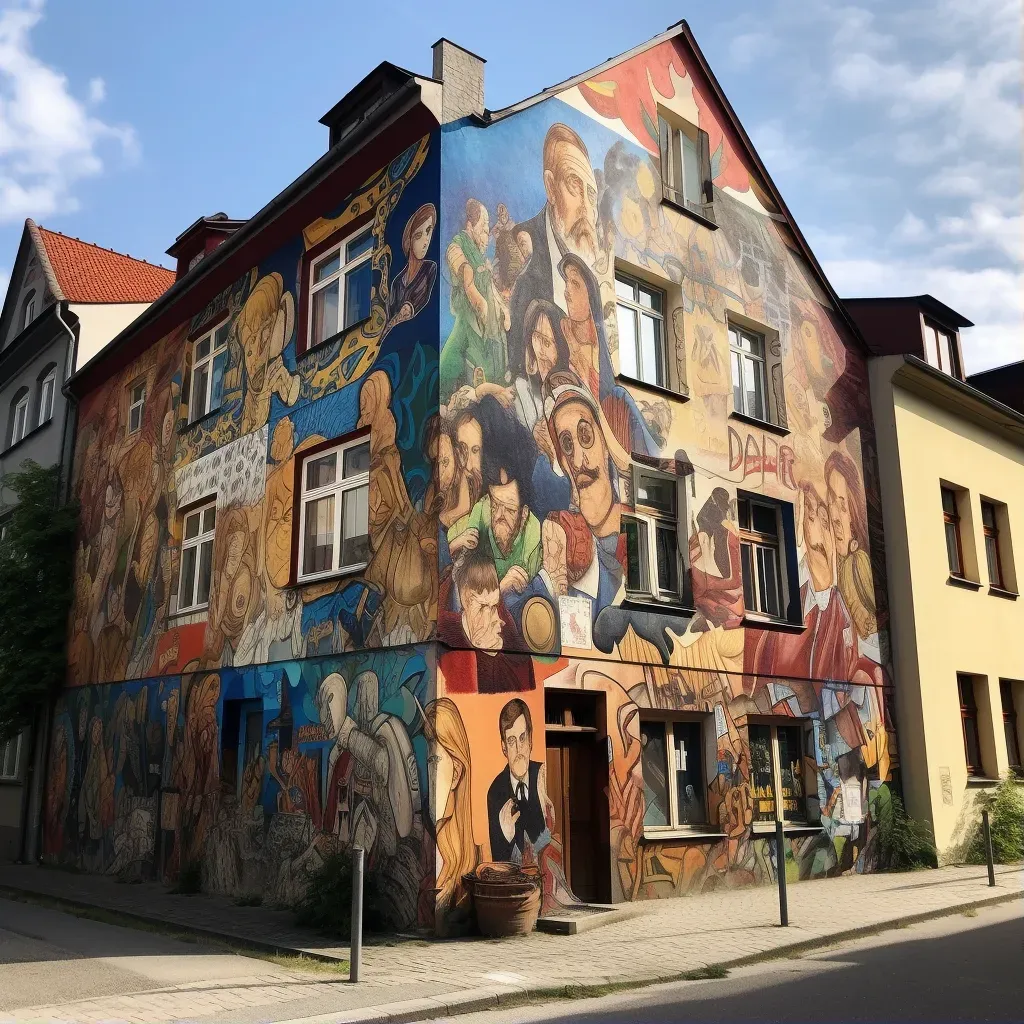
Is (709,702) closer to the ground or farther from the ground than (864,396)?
closer to the ground

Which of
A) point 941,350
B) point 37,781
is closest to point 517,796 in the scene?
point 37,781

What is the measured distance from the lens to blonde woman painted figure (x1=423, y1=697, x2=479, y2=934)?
1042 cm

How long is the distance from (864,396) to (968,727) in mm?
6050

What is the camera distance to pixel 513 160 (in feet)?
43.3

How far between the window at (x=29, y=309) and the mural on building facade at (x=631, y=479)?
15433 millimetres

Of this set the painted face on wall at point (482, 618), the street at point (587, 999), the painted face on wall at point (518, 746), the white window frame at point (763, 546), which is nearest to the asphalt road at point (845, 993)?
the street at point (587, 999)

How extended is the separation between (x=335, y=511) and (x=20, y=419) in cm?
1437

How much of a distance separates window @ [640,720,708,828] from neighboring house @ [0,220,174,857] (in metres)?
12.5

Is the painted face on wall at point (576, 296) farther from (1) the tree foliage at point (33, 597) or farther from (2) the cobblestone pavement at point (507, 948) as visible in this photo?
(1) the tree foliage at point (33, 597)

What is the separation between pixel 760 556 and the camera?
52.4 feet

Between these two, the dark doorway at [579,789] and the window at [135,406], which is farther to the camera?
the window at [135,406]

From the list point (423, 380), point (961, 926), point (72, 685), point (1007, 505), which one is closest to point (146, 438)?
point (72, 685)

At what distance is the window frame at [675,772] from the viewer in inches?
522

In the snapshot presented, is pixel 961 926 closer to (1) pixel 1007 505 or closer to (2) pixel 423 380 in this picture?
(2) pixel 423 380
